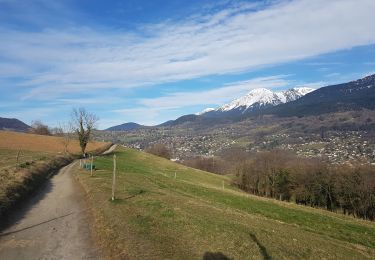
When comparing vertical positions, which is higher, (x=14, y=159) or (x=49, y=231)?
(x=14, y=159)

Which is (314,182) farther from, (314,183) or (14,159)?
(14,159)

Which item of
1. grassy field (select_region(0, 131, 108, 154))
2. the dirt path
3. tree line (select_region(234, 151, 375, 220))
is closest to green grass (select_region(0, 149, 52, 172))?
the dirt path

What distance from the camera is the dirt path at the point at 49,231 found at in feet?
55.6

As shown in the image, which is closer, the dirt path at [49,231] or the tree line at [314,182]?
the dirt path at [49,231]

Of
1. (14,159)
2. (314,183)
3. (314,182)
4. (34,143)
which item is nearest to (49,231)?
(14,159)

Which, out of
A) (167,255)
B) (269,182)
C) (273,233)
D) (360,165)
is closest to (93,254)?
(167,255)

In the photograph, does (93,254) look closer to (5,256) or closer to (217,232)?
(5,256)

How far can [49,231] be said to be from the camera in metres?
20.6

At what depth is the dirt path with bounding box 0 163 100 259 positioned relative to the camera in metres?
17.0

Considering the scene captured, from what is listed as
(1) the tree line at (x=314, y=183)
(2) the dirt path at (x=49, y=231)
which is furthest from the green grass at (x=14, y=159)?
(1) the tree line at (x=314, y=183)

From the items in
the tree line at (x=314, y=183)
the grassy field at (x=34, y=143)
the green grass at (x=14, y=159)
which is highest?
the grassy field at (x=34, y=143)

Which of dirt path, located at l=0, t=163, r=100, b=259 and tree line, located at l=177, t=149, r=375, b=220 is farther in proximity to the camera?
tree line, located at l=177, t=149, r=375, b=220

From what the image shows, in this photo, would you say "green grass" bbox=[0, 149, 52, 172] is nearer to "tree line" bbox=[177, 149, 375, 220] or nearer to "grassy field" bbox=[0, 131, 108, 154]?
"grassy field" bbox=[0, 131, 108, 154]

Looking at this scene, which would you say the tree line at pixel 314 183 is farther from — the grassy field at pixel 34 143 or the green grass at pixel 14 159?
the green grass at pixel 14 159
